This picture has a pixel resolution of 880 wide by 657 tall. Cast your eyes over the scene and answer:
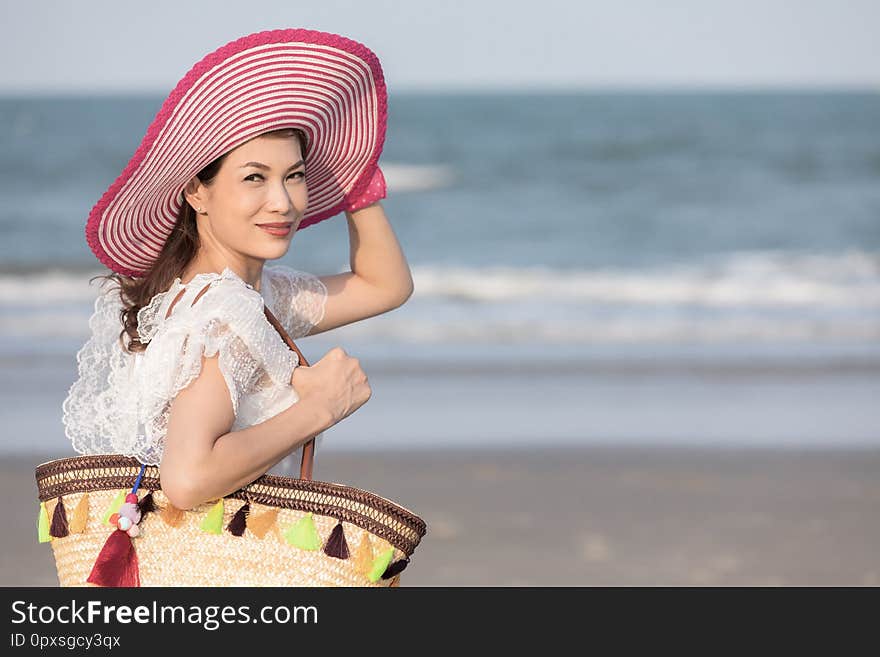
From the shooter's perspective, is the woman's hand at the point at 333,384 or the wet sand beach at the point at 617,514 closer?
the woman's hand at the point at 333,384

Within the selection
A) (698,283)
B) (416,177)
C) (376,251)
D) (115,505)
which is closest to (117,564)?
(115,505)

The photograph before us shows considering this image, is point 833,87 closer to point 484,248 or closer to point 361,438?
point 484,248

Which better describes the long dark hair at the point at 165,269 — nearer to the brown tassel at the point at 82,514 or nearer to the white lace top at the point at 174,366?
the white lace top at the point at 174,366

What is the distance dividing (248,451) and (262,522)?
13 cm

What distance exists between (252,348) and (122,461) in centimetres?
27

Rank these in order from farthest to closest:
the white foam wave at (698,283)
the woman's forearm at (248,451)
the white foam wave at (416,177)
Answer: the white foam wave at (416,177), the white foam wave at (698,283), the woman's forearm at (248,451)

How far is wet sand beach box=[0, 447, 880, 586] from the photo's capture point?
465 centimetres

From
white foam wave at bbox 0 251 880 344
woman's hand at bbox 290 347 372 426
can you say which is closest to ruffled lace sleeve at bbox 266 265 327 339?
woman's hand at bbox 290 347 372 426

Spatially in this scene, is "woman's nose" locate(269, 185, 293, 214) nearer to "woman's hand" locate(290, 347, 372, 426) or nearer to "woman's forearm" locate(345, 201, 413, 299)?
"woman's hand" locate(290, 347, 372, 426)

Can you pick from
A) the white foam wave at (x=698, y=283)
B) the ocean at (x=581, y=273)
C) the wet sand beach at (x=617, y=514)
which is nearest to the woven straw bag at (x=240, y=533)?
the wet sand beach at (x=617, y=514)

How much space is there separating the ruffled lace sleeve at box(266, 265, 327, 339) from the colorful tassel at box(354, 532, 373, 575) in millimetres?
665

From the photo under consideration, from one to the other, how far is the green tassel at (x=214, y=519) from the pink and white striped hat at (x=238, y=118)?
22.2 inches

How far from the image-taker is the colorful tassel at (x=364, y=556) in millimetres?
1938

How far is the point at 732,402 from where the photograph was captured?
269 inches
